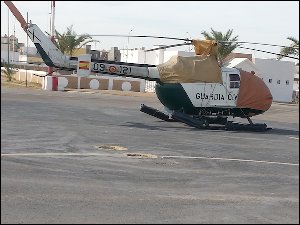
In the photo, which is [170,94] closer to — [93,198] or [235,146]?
[235,146]

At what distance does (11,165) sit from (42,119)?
992 cm

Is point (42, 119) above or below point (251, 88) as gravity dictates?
below

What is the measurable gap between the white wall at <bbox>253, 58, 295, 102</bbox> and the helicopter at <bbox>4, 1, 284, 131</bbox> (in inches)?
1344

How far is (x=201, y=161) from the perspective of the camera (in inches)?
556

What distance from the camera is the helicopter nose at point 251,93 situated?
879 inches

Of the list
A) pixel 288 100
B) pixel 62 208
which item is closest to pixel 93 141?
pixel 62 208

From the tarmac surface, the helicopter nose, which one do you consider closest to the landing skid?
the tarmac surface

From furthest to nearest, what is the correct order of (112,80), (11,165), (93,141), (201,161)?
(112,80) < (93,141) < (201,161) < (11,165)

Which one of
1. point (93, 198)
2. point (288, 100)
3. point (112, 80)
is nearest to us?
point (93, 198)

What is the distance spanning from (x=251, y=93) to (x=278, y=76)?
35613 mm

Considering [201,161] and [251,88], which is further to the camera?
[251,88]

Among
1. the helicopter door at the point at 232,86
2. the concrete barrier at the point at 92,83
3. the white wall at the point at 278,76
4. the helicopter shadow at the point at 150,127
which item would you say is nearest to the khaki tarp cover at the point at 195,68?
the helicopter door at the point at 232,86

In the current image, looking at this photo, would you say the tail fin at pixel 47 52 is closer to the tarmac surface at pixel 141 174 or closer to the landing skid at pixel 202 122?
the tarmac surface at pixel 141 174

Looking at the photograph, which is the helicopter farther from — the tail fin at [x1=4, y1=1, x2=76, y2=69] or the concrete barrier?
the concrete barrier
